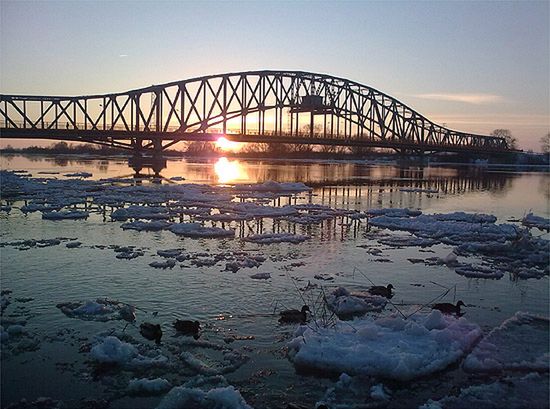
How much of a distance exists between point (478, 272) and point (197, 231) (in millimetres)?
9869

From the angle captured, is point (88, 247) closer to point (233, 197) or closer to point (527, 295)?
point (527, 295)

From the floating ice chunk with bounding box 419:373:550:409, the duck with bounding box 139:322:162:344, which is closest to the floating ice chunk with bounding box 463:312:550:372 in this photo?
the floating ice chunk with bounding box 419:373:550:409

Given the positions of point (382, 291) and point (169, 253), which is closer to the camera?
point (382, 291)

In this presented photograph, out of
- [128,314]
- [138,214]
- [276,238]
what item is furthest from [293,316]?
[138,214]

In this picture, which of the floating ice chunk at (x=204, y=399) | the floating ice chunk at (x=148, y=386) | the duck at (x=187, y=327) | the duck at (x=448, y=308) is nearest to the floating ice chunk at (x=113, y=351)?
the floating ice chunk at (x=148, y=386)

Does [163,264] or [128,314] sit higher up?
[163,264]

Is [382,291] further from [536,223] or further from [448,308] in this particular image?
[536,223]

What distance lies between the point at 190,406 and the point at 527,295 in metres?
8.58

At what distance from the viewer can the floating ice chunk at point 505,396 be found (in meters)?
6.34

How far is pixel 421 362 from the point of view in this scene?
297 inches

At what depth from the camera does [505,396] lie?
6.61 m

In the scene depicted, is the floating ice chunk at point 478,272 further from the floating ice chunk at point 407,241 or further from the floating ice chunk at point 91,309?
the floating ice chunk at point 91,309

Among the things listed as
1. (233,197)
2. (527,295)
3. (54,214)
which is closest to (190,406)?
(527,295)

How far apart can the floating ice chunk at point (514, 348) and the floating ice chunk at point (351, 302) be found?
2.29 metres
